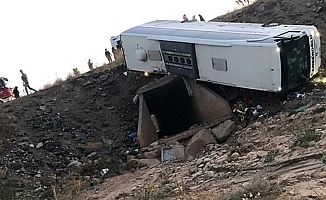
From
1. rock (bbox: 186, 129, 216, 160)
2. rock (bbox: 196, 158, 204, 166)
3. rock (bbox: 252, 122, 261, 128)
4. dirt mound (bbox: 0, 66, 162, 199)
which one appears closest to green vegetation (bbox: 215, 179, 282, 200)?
rock (bbox: 196, 158, 204, 166)

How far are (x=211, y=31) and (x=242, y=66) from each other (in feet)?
5.61

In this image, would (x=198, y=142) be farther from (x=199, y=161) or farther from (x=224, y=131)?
(x=199, y=161)

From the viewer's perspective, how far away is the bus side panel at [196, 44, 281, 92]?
12414 millimetres

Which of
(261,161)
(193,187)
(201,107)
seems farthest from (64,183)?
(201,107)

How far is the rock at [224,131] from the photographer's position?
12.2m

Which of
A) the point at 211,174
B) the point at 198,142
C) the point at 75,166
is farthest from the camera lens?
the point at 75,166

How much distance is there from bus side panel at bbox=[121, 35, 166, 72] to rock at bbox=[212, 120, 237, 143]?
3689mm

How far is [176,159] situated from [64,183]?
2.66m

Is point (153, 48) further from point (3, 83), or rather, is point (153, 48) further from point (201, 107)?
point (3, 83)

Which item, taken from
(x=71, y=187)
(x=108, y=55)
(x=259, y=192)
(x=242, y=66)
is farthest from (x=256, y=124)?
(x=108, y=55)

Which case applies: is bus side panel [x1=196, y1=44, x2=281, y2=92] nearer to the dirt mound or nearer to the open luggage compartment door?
the open luggage compartment door

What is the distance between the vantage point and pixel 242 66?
13023 millimetres

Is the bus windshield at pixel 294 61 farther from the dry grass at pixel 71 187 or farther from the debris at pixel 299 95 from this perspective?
the dry grass at pixel 71 187

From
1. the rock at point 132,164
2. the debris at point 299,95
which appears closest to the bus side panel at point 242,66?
the debris at point 299,95
